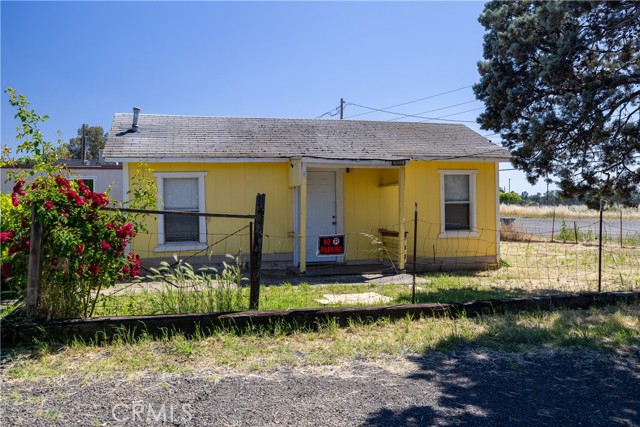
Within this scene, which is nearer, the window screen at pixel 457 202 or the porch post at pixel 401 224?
the porch post at pixel 401 224

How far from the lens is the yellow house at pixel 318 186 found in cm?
1112

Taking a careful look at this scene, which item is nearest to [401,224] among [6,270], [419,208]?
[419,208]

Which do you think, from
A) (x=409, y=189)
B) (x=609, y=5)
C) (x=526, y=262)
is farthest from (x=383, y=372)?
(x=526, y=262)

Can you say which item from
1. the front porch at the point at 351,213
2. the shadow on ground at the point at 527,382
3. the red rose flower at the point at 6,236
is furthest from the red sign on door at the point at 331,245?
the red rose flower at the point at 6,236

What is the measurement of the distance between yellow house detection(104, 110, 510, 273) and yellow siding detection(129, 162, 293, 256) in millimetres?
23

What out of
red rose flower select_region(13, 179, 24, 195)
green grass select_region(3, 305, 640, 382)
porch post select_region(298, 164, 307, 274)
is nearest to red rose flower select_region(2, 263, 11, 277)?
red rose flower select_region(13, 179, 24, 195)

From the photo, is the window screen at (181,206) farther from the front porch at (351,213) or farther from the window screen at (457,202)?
the window screen at (457,202)

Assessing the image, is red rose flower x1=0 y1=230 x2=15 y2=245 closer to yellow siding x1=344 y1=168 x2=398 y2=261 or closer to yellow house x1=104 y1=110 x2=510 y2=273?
yellow house x1=104 y1=110 x2=510 y2=273

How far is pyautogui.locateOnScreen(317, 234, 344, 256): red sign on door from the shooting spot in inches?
415

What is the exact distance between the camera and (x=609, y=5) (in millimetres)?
8258

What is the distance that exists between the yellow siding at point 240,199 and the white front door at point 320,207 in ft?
2.11

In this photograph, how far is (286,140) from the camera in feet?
41.4

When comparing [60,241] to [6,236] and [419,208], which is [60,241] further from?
[419,208]

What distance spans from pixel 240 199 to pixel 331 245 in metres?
2.44
